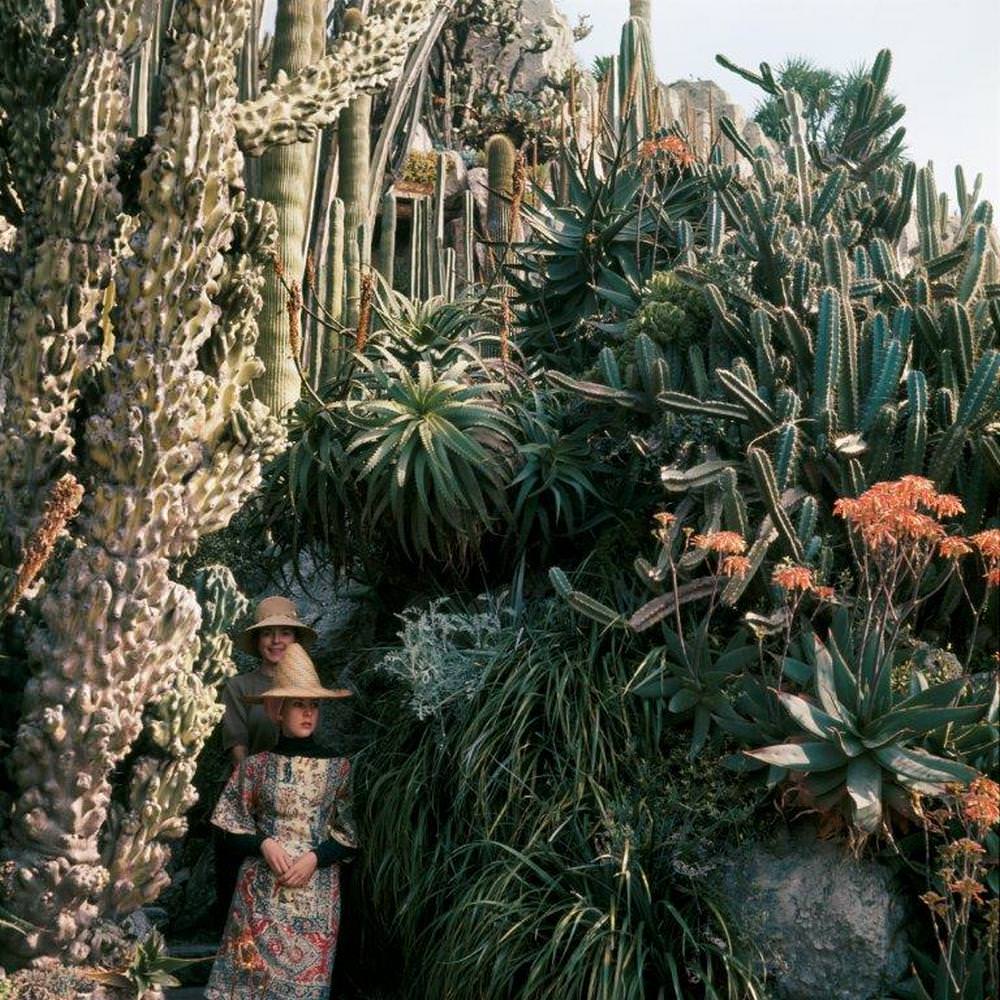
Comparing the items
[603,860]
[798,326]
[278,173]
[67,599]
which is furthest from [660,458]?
[278,173]

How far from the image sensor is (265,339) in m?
8.32

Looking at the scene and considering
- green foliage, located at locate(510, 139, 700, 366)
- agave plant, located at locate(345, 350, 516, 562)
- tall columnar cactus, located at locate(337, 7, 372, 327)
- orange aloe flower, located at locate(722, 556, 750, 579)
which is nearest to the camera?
orange aloe flower, located at locate(722, 556, 750, 579)

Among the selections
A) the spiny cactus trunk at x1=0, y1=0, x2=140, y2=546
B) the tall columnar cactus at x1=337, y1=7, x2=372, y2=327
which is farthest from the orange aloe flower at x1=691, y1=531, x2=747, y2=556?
the tall columnar cactus at x1=337, y1=7, x2=372, y2=327

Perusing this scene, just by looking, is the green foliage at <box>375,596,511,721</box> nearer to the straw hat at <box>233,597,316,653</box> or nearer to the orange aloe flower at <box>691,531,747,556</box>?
the straw hat at <box>233,597,316,653</box>

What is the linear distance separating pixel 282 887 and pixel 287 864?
0.30 feet

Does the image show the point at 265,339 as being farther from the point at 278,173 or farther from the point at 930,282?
the point at 930,282

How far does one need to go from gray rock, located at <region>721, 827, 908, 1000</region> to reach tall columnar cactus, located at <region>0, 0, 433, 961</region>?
81.8 inches

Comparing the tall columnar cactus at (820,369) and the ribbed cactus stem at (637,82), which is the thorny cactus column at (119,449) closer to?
the tall columnar cactus at (820,369)

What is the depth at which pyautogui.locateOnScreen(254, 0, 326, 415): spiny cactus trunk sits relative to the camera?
326 inches

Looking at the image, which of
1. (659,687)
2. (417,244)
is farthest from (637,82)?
(659,687)

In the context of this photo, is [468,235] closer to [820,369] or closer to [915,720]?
[820,369]

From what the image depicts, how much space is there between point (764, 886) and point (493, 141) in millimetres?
8452

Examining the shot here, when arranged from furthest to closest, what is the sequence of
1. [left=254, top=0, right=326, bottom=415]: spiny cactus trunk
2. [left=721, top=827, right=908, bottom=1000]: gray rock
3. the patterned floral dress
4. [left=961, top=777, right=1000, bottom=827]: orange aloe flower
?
[left=254, top=0, right=326, bottom=415]: spiny cactus trunk < the patterned floral dress < [left=721, top=827, right=908, bottom=1000]: gray rock < [left=961, top=777, right=1000, bottom=827]: orange aloe flower

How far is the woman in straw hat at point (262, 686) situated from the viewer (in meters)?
6.14
